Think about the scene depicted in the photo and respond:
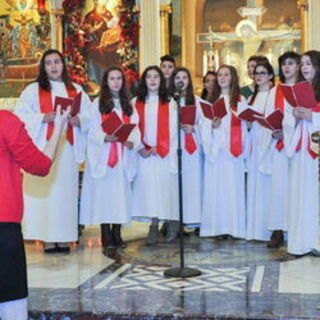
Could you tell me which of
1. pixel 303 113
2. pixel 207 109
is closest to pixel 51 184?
pixel 207 109

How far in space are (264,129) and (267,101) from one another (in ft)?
0.97

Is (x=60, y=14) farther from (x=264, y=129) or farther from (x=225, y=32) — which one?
(x=264, y=129)

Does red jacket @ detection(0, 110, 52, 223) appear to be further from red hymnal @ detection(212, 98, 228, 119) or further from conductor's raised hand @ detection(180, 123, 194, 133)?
conductor's raised hand @ detection(180, 123, 194, 133)

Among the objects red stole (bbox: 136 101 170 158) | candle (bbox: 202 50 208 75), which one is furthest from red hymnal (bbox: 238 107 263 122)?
candle (bbox: 202 50 208 75)

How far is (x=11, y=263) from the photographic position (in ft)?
Result: 11.0

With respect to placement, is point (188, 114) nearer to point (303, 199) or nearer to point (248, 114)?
point (248, 114)

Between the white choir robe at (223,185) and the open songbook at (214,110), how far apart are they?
15 cm

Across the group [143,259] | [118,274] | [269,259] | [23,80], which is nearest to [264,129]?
[269,259]

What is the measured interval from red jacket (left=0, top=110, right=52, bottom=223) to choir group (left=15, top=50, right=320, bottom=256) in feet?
9.60

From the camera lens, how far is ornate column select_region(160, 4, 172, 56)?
12422mm

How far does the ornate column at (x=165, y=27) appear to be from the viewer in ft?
40.8

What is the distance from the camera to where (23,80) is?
13.6 m

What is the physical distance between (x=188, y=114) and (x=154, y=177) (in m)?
0.79

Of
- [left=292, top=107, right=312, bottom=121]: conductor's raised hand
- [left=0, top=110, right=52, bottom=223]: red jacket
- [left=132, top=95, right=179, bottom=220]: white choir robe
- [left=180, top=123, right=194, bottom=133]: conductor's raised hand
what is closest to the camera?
[left=0, top=110, right=52, bottom=223]: red jacket
